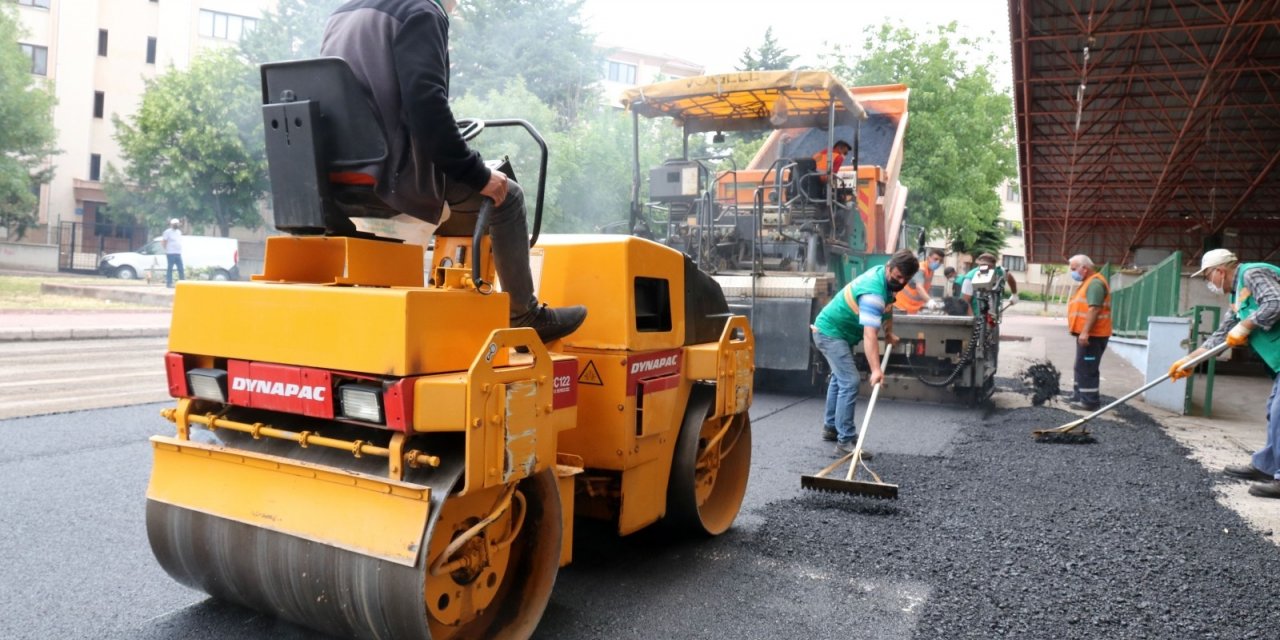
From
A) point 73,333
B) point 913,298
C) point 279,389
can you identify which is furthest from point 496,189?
point 73,333

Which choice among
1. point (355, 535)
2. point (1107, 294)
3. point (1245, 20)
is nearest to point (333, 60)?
point (355, 535)

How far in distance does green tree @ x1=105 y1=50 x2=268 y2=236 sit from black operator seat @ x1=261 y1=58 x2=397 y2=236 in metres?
26.2

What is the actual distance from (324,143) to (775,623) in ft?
6.95

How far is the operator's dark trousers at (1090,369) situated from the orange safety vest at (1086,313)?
0.29 ft

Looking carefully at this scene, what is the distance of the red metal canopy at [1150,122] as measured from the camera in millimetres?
14883

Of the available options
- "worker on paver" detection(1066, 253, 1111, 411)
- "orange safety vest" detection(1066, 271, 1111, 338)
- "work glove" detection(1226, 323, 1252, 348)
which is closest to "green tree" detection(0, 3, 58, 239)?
"orange safety vest" detection(1066, 271, 1111, 338)

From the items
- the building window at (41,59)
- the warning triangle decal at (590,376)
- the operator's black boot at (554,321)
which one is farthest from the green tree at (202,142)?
the operator's black boot at (554,321)

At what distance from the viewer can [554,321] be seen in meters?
3.09

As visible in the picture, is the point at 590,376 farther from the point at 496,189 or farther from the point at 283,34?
the point at 283,34

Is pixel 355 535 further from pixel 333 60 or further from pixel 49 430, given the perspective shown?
pixel 49 430

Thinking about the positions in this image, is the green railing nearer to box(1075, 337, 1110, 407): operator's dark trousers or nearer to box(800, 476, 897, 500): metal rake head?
box(1075, 337, 1110, 407): operator's dark trousers

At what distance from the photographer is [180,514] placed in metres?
2.74

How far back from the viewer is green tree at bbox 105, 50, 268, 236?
26812mm

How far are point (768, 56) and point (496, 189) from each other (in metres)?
33.6
